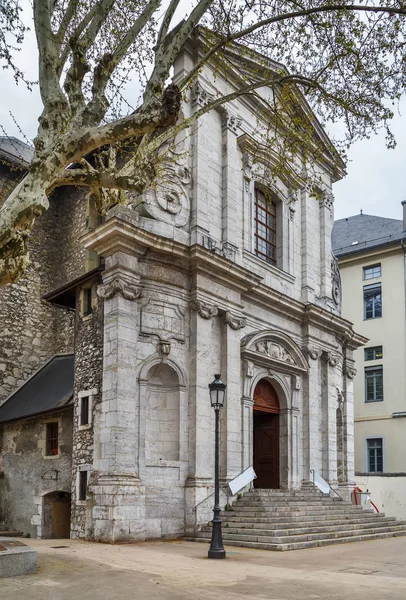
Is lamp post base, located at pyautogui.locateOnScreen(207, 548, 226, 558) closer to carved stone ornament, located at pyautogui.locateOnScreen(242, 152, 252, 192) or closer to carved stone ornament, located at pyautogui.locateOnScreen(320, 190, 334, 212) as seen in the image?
carved stone ornament, located at pyautogui.locateOnScreen(242, 152, 252, 192)

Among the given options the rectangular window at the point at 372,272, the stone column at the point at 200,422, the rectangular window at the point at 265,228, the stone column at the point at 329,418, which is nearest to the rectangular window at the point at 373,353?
the rectangular window at the point at 372,272

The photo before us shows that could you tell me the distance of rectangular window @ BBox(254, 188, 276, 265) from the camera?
2047 centimetres

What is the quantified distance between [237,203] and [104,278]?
5.11m

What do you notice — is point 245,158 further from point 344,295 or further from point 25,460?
point 344,295

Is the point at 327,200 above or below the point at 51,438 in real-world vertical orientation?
above

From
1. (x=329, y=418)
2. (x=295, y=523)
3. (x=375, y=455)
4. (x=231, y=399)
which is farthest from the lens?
(x=375, y=455)

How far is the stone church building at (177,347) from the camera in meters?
14.9

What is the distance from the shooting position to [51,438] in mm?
17422

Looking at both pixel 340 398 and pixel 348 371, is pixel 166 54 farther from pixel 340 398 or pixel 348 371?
pixel 348 371

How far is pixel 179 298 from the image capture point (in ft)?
53.2

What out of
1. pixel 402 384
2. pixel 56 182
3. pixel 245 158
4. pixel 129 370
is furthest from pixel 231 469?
pixel 402 384

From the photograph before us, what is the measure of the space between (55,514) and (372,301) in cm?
1945

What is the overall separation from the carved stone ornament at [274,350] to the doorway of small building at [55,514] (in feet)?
21.0

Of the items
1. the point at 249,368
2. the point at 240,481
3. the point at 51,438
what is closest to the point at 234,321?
the point at 249,368
